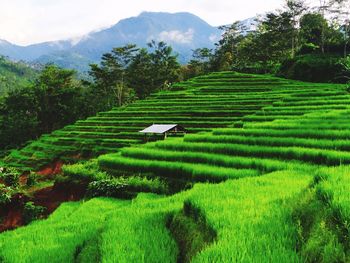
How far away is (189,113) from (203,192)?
23.1 meters

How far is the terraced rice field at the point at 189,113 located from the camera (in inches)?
926

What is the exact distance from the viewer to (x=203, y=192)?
7.25 m

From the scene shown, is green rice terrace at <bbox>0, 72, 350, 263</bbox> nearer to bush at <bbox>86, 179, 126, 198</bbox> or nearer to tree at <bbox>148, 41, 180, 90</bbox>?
bush at <bbox>86, 179, 126, 198</bbox>

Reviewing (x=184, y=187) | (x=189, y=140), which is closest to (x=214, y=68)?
(x=189, y=140)

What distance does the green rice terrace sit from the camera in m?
4.48

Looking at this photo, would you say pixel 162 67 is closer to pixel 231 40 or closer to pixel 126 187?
pixel 231 40

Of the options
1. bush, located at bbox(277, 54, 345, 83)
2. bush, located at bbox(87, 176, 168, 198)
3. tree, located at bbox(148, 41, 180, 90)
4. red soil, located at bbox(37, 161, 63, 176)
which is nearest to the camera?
bush, located at bbox(87, 176, 168, 198)

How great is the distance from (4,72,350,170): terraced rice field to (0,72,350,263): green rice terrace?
152 mm

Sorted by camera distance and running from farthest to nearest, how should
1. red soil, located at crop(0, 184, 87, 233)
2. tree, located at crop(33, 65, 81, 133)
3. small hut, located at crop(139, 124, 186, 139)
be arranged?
tree, located at crop(33, 65, 81, 133)
small hut, located at crop(139, 124, 186, 139)
red soil, located at crop(0, 184, 87, 233)

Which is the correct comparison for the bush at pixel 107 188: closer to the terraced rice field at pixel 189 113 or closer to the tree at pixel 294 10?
the terraced rice field at pixel 189 113

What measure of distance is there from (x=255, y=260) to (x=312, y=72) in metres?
36.6

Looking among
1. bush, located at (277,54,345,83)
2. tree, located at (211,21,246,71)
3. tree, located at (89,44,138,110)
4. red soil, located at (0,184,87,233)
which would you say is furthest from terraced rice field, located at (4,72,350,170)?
tree, located at (211,21,246,71)

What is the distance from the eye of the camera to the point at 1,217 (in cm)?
1581

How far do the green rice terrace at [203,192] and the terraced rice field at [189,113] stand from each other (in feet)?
0.50
